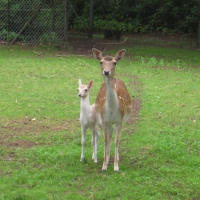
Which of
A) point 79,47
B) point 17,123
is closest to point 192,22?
point 79,47

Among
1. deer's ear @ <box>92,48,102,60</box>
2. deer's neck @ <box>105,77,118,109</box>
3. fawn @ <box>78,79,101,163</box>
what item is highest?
deer's ear @ <box>92,48,102,60</box>

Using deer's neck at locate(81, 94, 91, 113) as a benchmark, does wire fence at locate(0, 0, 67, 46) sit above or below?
above

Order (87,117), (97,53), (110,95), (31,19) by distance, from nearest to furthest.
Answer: (110,95) → (97,53) → (87,117) → (31,19)

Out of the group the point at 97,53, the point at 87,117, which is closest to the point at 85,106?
A: the point at 87,117

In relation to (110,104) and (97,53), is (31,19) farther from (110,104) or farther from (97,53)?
(110,104)

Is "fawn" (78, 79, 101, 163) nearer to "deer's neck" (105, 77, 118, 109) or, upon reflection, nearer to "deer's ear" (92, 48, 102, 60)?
"deer's neck" (105, 77, 118, 109)

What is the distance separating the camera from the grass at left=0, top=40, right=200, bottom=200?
617 centimetres

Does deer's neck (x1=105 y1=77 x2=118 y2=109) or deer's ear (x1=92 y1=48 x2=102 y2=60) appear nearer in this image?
deer's neck (x1=105 y1=77 x2=118 y2=109)

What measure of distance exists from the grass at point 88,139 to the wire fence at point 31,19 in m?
3.92

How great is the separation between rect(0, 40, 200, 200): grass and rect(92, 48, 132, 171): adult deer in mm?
414

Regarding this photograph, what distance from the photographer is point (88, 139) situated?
8.27m

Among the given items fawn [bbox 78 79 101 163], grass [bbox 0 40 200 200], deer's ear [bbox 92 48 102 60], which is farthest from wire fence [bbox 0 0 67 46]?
deer's ear [bbox 92 48 102 60]

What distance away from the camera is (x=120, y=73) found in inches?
590

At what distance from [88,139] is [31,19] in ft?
37.6
